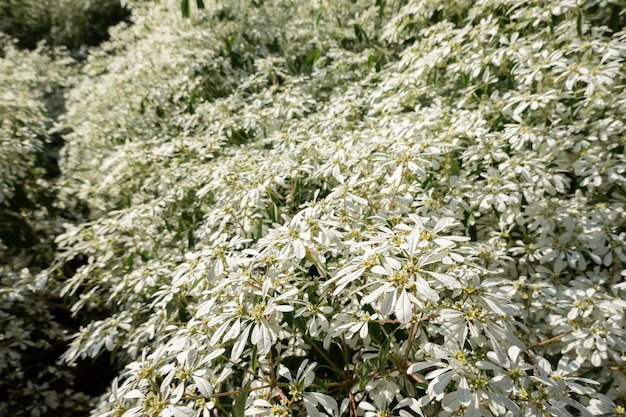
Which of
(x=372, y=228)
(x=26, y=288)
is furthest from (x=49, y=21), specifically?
(x=372, y=228)

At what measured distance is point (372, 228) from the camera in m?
1.43

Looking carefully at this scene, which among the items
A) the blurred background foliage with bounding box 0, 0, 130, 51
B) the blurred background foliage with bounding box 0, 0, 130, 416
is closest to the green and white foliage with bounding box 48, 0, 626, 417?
the blurred background foliage with bounding box 0, 0, 130, 416

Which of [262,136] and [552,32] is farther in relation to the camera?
[262,136]

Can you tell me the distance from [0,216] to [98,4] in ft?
20.6

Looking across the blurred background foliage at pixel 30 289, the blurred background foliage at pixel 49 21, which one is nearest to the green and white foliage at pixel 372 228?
the blurred background foliage at pixel 30 289

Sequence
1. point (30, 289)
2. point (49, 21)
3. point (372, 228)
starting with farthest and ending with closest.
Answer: point (49, 21), point (30, 289), point (372, 228)

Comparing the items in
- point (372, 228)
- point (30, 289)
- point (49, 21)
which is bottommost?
point (372, 228)

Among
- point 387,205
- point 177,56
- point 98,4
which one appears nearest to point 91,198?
point 177,56

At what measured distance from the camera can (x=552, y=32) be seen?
2.25 m

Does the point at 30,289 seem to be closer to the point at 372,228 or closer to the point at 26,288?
the point at 26,288

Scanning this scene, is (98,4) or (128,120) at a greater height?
(98,4)

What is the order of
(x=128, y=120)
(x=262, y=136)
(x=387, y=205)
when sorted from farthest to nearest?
1. (x=128, y=120)
2. (x=262, y=136)
3. (x=387, y=205)

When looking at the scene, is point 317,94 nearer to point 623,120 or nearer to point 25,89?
point 623,120

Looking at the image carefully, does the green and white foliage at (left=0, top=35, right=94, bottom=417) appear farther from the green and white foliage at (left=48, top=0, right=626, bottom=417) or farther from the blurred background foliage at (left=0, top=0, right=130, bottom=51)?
the blurred background foliage at (left=0, top=0, right=130, bottom=51)
